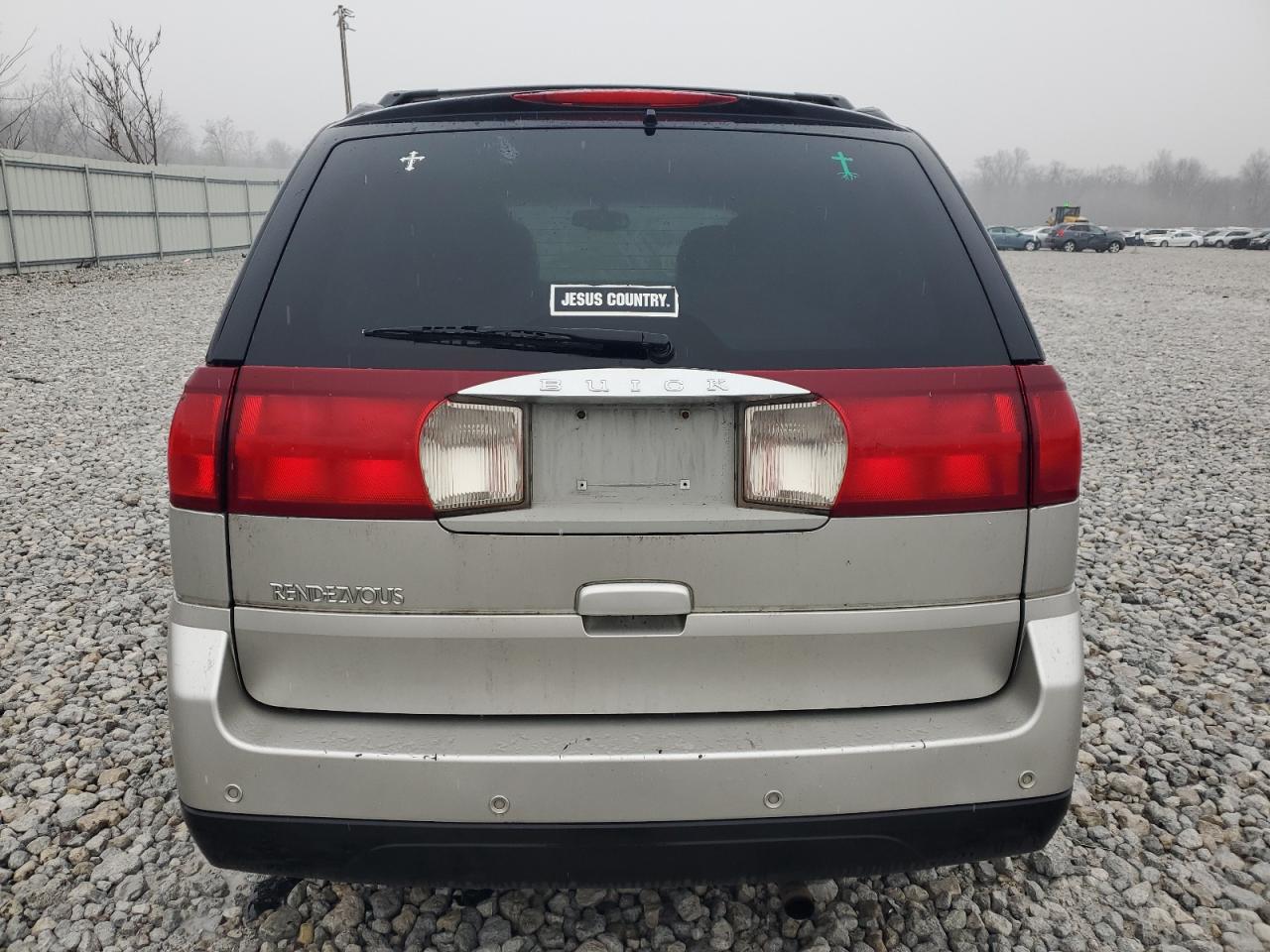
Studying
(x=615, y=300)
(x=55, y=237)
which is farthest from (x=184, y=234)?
(x=615, y=300)

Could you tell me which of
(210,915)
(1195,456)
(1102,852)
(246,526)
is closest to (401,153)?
(246,526)

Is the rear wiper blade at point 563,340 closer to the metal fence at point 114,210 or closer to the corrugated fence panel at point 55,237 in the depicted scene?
the metal fence at point 114,210

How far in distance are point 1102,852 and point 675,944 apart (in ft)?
3.98

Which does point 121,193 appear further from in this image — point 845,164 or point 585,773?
point 585,773

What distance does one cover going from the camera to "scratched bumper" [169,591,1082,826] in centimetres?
158

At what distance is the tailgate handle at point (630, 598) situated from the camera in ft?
5.18

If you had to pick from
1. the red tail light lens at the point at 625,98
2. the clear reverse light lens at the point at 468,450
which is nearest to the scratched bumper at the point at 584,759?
the clear reverse light lens at the point at 468,450

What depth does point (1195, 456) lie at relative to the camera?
7047 millimetres

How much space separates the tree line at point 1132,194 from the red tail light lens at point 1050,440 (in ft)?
386

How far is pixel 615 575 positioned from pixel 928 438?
59cm

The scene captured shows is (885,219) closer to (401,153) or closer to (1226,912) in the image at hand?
(401,153)

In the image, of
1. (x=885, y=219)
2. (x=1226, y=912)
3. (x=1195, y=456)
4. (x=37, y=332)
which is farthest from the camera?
(x=37, y=332)

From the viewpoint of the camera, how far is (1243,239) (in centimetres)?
5034

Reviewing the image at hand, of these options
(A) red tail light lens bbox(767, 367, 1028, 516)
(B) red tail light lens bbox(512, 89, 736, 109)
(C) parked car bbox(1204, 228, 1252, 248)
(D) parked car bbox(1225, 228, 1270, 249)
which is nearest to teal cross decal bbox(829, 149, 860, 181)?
(B) red tail light lens bbox(512, 89, 736, 109)
